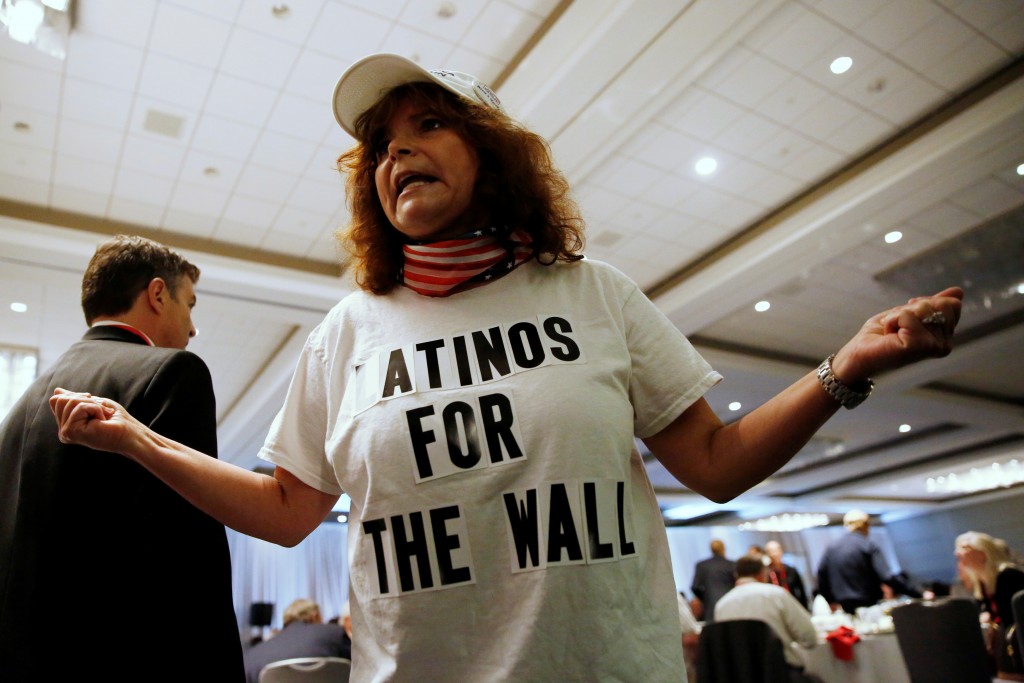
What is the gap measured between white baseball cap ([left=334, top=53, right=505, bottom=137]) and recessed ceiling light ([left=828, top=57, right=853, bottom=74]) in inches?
184

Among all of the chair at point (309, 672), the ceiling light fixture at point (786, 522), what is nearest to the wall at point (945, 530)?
the ceiling light fixture at point (786, 522)

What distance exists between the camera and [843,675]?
3.84 metres

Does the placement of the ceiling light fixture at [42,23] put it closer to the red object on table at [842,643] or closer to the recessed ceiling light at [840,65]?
the recessed ceiling light at [840,65]

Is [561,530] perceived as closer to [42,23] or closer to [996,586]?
[42,23]

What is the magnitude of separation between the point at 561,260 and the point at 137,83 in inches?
187

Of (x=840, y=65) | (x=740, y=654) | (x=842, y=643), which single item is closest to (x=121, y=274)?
(x=740, y=654)

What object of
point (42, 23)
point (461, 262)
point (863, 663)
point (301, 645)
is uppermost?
point (42, 23)

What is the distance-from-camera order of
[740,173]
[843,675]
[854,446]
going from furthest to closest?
1. [854,446]
2. [740,173]
3. [843,675]

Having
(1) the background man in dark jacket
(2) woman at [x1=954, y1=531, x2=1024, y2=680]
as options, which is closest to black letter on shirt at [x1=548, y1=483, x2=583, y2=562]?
(2) woman at [x1=954, y1=531, x2=1024, y2=680]

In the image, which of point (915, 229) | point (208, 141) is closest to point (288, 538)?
point (208, 141)

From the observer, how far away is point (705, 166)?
584 cm

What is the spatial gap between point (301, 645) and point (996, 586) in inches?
171

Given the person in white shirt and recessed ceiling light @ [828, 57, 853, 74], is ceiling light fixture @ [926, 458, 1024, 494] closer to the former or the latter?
recessed ceiling light @ [828, 57, 853, 74]

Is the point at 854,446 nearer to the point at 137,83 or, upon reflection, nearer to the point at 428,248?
the point at 137,83
